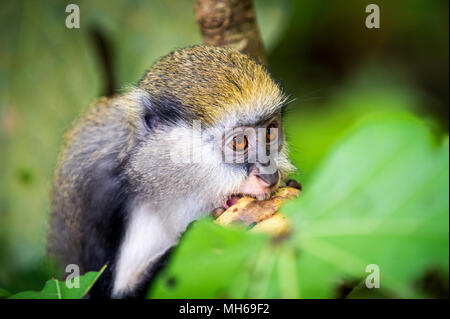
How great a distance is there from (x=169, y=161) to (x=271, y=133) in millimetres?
424

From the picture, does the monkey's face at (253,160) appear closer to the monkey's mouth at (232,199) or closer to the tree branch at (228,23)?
the monkey's mouth at (232,199)

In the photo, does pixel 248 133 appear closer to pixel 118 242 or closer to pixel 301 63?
pixel 118 242

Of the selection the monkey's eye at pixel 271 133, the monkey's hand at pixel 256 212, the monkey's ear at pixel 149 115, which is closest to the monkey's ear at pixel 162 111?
the monkey's ear at pixel 149 115

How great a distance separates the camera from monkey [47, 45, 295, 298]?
2039 mm

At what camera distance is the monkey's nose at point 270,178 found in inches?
75.9

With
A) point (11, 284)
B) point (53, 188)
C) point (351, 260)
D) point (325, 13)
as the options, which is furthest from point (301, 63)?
point (351, 260)

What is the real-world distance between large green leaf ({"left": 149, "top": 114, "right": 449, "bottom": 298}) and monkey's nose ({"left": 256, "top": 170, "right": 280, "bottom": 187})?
2.51 feet

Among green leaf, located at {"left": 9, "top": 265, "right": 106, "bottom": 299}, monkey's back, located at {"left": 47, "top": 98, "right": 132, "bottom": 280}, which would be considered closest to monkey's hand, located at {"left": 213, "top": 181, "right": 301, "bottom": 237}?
green leaf, located at {"left": 9, "top": 265, "right": 106, "bottom": 299}

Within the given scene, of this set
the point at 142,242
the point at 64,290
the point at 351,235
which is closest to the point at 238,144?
the point at 142,242

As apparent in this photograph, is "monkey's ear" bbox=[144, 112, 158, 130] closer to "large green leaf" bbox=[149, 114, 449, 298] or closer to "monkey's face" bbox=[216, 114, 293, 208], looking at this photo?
"monkey's face" bbox=[216, 114, 293, 208]

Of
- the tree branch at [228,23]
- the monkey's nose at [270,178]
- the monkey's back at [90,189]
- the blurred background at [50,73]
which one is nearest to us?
the monkey's nose at [270,178]

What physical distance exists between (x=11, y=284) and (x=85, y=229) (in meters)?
0.83

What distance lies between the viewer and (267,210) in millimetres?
1717

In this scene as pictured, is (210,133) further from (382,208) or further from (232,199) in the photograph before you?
(382,208)
